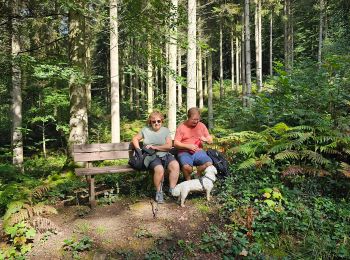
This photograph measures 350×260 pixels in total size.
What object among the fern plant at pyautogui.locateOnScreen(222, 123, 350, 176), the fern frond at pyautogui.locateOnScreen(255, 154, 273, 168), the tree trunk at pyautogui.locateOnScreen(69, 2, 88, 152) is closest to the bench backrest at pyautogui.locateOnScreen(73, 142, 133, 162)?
the tree trunk at pyautogui.locateOnScreen(69, 2, 88, 152)

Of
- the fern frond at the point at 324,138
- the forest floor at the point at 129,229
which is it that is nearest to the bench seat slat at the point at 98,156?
the forest floor at the point at 129,229

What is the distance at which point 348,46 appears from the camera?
1361 centimetres

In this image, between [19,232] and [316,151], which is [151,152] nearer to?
[19,232]

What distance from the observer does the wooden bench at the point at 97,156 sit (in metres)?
5.75

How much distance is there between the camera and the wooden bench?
18.9 ft

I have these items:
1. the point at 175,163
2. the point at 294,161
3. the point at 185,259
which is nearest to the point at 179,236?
the point at 185,259

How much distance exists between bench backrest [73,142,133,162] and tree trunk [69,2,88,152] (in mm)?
1755

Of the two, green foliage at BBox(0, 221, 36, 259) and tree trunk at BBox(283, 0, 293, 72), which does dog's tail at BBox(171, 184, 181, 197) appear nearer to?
green foliage at BBox(0, 221, 36, 259)

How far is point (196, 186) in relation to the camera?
566 cm

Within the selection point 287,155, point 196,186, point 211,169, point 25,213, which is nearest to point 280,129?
point 287,155

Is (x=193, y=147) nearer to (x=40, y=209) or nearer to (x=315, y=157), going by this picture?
(x=315, y=157)

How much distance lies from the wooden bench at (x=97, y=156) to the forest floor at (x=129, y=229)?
56 centimetres

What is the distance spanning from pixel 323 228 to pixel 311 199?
78 centimetres

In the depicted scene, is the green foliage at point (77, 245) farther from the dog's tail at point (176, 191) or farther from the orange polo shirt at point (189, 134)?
the orange polo shirt at point (189, 134)
